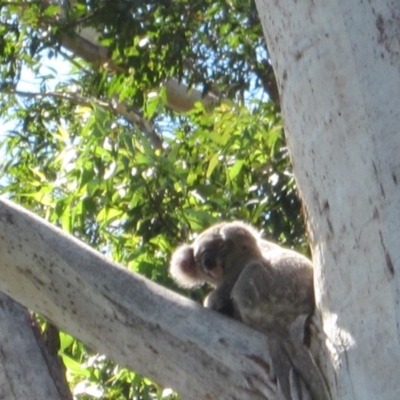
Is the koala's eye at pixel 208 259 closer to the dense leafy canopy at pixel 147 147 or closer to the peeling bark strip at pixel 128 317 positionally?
the dense leafy canopy at pixel 147 147

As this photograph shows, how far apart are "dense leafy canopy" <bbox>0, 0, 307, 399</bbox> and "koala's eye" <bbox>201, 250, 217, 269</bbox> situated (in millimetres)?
445

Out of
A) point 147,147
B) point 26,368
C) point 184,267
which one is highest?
point 147,147

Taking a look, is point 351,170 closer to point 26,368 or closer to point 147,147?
point 26,368

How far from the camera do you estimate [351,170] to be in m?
2.65

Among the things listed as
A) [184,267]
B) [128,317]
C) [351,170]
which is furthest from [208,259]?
[351,170]

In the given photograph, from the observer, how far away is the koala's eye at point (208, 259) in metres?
4.01

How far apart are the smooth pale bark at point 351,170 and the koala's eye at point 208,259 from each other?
1.20 metres

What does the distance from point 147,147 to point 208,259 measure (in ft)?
3.06

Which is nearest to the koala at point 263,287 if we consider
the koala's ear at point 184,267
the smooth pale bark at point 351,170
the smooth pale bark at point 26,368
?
the koala's ear at point 184,267

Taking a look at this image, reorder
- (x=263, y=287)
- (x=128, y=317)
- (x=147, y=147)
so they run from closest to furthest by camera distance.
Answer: (x=128, y=317)
(x=263, y=287)
(x=147, y=147)

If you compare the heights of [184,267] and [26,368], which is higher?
[184,267]

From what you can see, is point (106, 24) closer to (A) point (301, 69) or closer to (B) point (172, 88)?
(B) point (172, 88)

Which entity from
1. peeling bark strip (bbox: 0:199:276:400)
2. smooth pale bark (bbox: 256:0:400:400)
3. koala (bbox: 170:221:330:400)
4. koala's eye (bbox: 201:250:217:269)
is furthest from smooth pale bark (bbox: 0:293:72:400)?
koala's eye (bbox: 201:250:217:269)

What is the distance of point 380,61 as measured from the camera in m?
2.68
